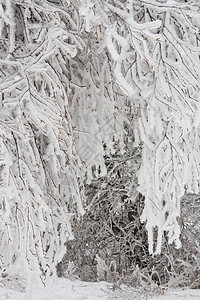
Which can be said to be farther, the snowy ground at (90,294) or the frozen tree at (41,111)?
the snowy ground at (90,294)

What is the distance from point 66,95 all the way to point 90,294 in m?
3.49

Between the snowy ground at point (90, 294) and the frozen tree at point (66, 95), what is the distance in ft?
6.29

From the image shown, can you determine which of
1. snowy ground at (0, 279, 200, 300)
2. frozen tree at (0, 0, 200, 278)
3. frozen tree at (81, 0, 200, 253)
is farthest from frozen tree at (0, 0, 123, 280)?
snowy ground at (0, 279, 200, 300)

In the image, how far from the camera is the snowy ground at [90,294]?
18.1 feet

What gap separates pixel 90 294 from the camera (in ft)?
18.9

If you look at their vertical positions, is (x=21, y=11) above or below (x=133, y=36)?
above

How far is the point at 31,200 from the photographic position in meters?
2.98

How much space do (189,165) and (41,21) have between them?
4.91ft

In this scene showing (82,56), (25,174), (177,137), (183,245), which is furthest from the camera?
(183,245)

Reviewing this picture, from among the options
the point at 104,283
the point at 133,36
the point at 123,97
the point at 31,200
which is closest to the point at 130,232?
the point at 104,283

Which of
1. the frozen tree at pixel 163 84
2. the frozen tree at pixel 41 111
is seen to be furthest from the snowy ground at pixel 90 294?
the frozen tree at pixel 163 84

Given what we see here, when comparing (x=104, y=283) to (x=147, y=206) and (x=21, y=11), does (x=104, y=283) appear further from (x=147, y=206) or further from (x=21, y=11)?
(x=21, y=11)

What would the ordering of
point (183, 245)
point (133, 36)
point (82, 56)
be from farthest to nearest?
1. point (183, 245)
2. point (82, 56)
3. point (133, 36)

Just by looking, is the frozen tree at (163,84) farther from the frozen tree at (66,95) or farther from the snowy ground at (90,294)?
the snowy ground at (90,294)
